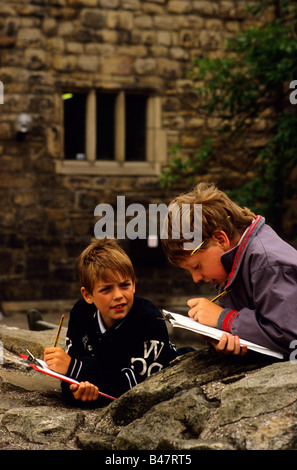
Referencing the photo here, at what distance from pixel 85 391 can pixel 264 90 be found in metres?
6.25

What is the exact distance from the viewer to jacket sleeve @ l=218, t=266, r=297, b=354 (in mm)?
2508

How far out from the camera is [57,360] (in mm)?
3102

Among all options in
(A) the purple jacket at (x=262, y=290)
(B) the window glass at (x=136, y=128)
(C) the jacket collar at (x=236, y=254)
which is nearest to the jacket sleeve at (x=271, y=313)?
(A) the purple jacket at (x=262, y=290)

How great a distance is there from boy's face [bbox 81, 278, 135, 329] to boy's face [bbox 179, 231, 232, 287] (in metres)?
0.48

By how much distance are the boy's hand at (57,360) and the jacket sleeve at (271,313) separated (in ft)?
2.71

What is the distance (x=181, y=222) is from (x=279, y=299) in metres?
0.49

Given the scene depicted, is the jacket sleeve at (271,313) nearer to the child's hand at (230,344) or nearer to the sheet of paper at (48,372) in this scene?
the child's hand at (230,344)

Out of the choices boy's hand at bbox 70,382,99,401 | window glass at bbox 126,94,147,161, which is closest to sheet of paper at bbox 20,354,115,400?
boy's hand at bbox 70,382,99,401

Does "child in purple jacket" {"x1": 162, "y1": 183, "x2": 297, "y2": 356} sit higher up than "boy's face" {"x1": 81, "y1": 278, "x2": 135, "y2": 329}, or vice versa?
"child in purple jacket" {"x1": 162, "y1": 183, "x2": 297, "y2": 356}

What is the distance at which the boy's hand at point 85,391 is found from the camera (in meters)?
3.04

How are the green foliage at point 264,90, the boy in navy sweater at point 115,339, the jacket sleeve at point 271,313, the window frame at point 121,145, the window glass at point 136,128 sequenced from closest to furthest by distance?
the jacket sleeve at point 271,313, the boy in navy sweater at point 115,339, the green foliage at point 264,90, the window frame at point 121,145, the window glass at point 136,128

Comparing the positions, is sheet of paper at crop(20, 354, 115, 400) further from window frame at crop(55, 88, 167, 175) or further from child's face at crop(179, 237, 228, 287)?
window frame at crop(55, 88, 167, 175)

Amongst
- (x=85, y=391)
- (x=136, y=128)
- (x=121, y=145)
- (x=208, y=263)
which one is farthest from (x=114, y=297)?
(x=136, y=128)
